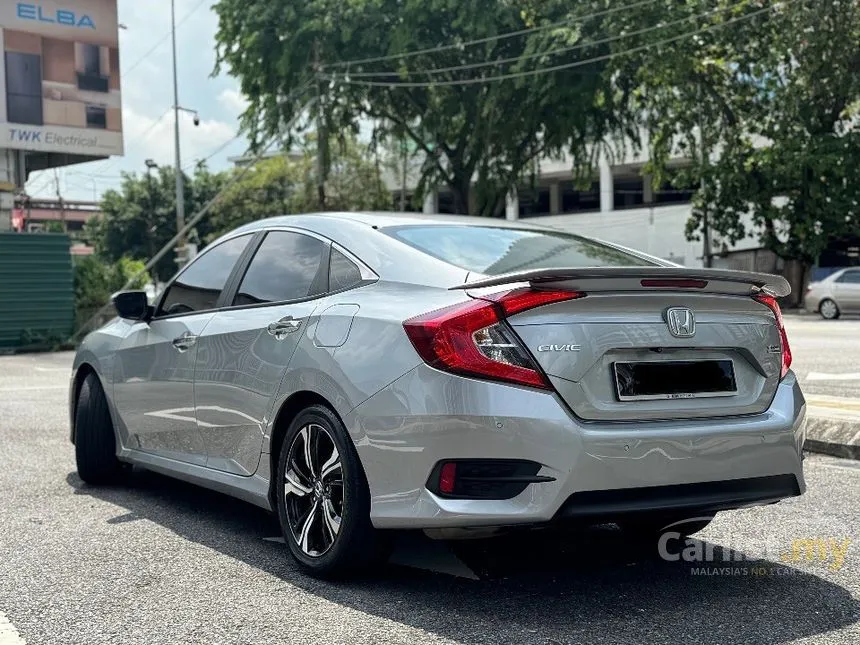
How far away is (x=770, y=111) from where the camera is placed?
31469mm

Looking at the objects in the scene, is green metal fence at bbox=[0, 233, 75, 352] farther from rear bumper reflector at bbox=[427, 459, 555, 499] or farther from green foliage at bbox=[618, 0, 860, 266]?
rear bumper reflector at bbox=[427, 459, 555, 499]

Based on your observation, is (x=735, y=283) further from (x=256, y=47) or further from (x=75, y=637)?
(x=256, y=47)

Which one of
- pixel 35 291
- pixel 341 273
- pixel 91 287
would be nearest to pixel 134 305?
pixel 341 273

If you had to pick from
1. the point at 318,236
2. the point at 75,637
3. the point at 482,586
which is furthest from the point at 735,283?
the point at 75,637

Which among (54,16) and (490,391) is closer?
(490,391)

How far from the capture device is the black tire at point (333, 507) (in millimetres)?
4023

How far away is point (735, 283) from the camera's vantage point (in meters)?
4.09

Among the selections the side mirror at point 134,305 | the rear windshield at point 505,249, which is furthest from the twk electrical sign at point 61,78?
the rear windshield at point 505,249

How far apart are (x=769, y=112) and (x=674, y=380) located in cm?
2977

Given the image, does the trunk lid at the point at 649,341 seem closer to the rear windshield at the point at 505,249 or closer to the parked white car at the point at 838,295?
the rear windshield at the point at 505,249

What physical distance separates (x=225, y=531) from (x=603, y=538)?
182 cm

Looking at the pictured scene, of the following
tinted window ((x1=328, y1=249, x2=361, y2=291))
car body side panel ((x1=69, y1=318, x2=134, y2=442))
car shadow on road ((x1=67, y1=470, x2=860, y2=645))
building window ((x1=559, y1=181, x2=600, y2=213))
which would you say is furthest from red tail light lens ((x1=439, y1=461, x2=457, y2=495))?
building window ((x1=559, y1=181, x2=600, y2=213))

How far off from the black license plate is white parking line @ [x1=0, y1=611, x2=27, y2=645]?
2202 mm

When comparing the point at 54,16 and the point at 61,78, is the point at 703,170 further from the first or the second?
the point at 54,16
